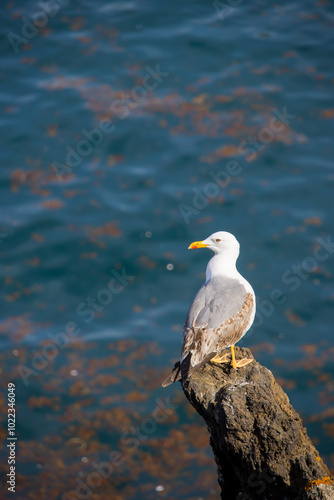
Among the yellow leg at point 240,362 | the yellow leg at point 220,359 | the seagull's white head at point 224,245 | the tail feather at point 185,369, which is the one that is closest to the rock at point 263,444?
the tail feather at point 185,369

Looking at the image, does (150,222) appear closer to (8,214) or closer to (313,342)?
(8,214)

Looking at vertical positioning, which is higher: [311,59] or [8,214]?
[311,59]

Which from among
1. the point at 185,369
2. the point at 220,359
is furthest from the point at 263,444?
the point at 220,359

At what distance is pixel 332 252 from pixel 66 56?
11.6 metres

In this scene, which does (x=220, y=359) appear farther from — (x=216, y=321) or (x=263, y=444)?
(x=263, y=444)

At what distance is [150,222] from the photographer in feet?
63.8

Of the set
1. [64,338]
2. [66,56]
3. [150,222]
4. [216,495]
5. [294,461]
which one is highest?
[66,56]

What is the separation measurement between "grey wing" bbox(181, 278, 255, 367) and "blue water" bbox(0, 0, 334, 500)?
5847 millimetres

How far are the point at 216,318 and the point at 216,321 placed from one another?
58 millimetres

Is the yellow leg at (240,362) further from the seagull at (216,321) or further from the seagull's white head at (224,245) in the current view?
the seagull's white head at (224,245)

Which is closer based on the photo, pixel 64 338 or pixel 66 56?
pixel 64 338

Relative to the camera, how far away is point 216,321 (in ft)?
29.1

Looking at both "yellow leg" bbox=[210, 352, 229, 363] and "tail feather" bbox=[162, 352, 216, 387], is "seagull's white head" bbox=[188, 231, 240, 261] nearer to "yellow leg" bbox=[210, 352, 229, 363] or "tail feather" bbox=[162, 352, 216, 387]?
"yellow leg" bbox=[210, 352, 229, 363]

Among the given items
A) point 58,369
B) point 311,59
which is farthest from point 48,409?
point 311,59
